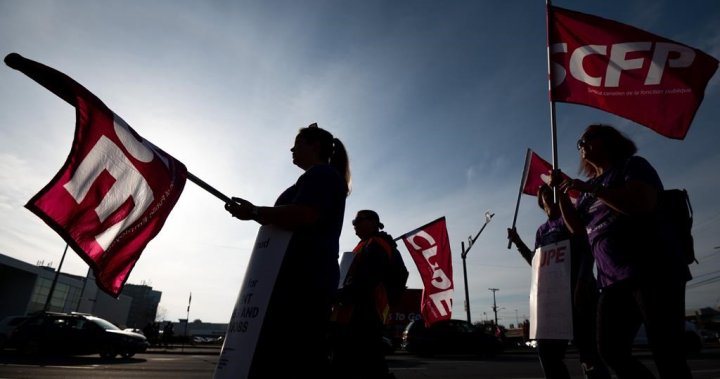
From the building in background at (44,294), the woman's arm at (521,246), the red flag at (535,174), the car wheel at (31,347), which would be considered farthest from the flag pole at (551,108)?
the building in background at (44,294)

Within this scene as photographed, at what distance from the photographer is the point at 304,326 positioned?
1.58m

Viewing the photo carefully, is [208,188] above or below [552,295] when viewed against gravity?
above

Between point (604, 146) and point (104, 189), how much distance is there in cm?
281

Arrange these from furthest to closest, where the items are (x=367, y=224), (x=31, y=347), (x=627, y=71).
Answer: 1. (x=31, y=347)
2. (x=367, y=224)
3. (x=627, y=71)

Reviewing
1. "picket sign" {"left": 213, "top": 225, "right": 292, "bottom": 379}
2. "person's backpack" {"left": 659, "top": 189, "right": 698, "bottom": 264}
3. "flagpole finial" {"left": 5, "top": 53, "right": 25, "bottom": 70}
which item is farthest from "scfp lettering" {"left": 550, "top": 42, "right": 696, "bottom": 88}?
"flagpole finial" {"left": 5, "top": 53, "right": 25, "bottom": 70}

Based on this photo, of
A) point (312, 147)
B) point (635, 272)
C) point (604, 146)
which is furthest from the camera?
point (604, 146)

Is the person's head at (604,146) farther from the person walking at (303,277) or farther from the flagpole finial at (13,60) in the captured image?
the flagpole finial at (13,60)

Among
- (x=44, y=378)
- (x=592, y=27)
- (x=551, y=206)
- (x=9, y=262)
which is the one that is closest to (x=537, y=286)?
(x=551, y=206)

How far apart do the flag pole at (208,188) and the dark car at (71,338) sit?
12968 mm

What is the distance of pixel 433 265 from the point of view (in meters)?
7.46

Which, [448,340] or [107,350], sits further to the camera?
[448,340]

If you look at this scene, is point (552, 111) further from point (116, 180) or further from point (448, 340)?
point (448, 340)

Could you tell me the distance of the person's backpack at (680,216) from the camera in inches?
83.0

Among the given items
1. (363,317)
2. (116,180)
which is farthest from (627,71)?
(116,180)
